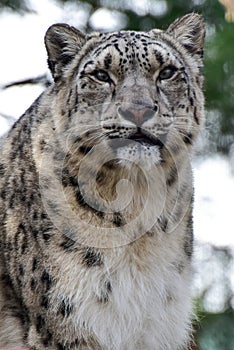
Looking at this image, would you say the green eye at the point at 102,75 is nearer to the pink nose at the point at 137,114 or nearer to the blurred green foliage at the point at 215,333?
the pink nose at the point at 137,114

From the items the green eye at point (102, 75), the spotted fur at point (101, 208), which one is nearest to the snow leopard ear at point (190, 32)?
the spotted fur at point (101, 208)

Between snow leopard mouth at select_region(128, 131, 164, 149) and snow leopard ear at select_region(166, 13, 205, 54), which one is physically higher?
snow leopard ear at select_region(166, 13, 205, 54)

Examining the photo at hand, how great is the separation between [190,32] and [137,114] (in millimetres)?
1190

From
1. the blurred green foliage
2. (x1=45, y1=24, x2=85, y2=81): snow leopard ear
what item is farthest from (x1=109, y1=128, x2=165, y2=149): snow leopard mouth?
the blurred green foliage

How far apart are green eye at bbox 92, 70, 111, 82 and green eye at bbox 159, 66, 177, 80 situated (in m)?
0.33

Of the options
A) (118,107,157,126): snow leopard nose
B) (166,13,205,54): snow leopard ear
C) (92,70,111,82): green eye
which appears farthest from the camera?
(166,13,205,54): snow leopard ear

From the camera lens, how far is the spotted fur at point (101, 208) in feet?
21.4

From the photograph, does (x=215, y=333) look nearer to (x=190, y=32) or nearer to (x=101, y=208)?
(x=101, y=208)

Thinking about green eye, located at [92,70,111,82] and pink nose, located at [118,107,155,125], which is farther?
green eye, located at [92,70,111,82]

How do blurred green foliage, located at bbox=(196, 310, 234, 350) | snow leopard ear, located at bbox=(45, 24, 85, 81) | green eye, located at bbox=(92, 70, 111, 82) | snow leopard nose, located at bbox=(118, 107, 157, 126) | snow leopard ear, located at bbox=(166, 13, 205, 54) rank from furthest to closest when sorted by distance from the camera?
1. blurred green foliage, located at bbox=(196, 310, 234, 350)
2. snow leopard ear, located at bbox=(166, 13, 205, 54)
3. snow leopard ear, located at bbox=(45, 24, 85, 81)
4. green eye, located at bbox=(92, 70, 111, 82)
5. snow leopard nose, located at bbox=(118, 107, 157, 126)

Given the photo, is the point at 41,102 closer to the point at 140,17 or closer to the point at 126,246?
the point at 126,246

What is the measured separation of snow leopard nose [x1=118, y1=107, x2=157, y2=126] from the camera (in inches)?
242

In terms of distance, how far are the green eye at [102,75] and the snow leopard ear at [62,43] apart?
39cm

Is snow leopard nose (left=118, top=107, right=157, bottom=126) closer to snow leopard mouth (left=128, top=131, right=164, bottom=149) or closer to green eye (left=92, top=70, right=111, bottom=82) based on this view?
snow leopard mouth (left=128, top=131, right=164, bottom=149)
